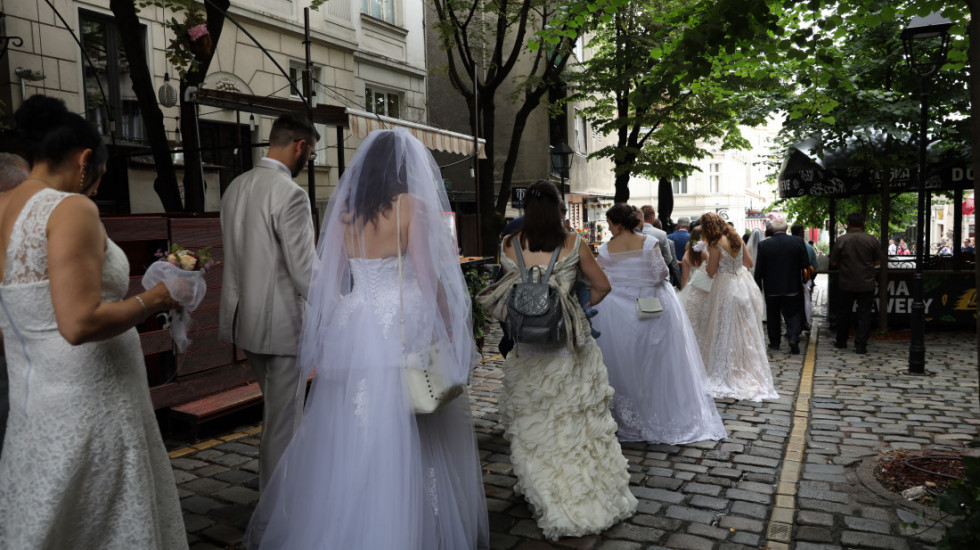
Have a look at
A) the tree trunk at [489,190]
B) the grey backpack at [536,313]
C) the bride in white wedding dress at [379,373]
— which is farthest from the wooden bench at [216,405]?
the tree trunk at [489,190]

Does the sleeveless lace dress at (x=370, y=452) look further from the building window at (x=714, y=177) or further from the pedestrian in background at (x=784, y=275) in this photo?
the building window at (x=714, y=177)

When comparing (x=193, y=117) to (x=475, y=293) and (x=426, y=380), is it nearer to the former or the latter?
(x=475, y=293)

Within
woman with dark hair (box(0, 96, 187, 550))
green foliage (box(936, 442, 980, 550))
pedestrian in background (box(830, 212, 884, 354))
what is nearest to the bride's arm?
woman with dark hair (box(0, 96, 187, 550))

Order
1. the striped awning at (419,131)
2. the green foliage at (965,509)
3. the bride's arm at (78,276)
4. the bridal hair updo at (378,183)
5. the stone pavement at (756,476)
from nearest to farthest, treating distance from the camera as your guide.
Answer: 1. the bride's arm at (78,276)
2. the green foliage at (965,509)
3. the bridal hair updo at (378,183)
4. the stone pavement at (756,476)
5. the striped awning at (419,131)

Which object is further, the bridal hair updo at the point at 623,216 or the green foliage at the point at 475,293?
the green foliage at the point at 475,293

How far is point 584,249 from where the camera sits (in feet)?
15.3

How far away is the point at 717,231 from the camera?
341 inches

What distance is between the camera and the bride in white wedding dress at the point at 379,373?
11.2 ft

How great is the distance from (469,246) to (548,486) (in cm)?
1971

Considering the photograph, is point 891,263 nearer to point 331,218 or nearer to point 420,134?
point 420,134

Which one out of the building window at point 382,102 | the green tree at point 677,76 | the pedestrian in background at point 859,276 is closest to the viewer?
the green tree at point 677,76

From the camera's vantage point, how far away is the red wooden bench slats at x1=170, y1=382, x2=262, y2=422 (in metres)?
5.91

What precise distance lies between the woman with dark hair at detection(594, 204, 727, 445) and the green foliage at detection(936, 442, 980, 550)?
296 cm

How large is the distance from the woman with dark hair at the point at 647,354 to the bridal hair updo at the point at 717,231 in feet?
7.35
